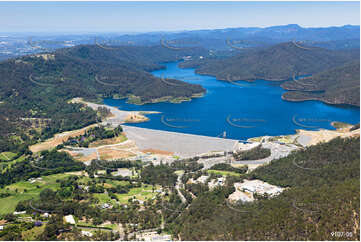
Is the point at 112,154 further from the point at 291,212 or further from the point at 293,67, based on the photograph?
the point at 293,67

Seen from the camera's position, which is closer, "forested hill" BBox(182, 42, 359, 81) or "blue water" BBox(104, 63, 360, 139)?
"blue water" BBox(104, 63, 360, 139)

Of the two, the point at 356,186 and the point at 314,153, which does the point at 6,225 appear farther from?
the point at 314,153

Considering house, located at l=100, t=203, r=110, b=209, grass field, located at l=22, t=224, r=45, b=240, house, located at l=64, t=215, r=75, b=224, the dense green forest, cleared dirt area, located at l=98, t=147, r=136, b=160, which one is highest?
the dense green forest

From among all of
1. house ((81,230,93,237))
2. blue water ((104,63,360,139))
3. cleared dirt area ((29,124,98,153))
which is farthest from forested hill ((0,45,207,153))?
house ((81,230,93,237))

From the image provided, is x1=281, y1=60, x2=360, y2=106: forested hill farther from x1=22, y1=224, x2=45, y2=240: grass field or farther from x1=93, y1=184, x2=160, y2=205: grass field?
x1=22, y1=224, x2=45, y2=240: grass field

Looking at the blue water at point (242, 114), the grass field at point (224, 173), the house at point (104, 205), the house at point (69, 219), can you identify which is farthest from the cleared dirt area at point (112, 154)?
the house at point (69, 219)

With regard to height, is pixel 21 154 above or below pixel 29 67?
below

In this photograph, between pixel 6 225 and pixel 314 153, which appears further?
pixel 314 153

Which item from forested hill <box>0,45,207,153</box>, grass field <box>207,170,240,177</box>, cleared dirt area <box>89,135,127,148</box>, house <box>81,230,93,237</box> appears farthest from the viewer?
forested hill <box>0,45,207,153</box>

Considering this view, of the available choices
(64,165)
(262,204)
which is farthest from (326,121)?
(64,165)
